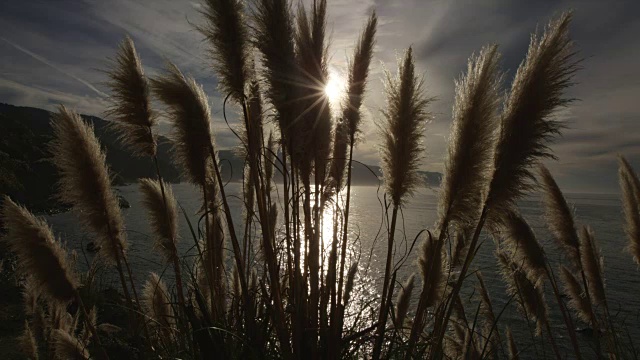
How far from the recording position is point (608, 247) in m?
31.6

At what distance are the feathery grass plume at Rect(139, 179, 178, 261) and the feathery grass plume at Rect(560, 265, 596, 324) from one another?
4.07m

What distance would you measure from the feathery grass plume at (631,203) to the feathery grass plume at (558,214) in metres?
0.95

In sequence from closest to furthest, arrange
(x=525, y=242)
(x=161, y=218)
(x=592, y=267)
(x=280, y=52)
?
(x=280, y=52) < (x=525, y=242) < (x=161, y=218) < (x=592, y=267)

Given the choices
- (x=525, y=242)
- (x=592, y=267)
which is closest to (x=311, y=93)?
(x=525, y=242)

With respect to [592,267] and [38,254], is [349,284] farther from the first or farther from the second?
[592,267]

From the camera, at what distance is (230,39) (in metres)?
2.13

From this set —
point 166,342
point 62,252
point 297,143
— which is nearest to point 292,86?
point 297,143

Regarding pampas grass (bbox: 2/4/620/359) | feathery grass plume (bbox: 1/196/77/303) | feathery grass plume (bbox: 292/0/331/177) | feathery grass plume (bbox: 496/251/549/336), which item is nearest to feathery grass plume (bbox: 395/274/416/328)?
pampas grass (bbox: 2/4/620/359)

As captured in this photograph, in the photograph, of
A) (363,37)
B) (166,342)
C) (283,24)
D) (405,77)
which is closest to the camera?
(283,24)

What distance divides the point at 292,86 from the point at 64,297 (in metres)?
2.28

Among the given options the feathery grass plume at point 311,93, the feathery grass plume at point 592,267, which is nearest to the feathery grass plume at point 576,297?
the feathery grass plume at point 592,267

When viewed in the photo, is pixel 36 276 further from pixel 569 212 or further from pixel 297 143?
pixel 569 212

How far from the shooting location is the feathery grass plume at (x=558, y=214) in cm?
343

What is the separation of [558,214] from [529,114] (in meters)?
1.86
